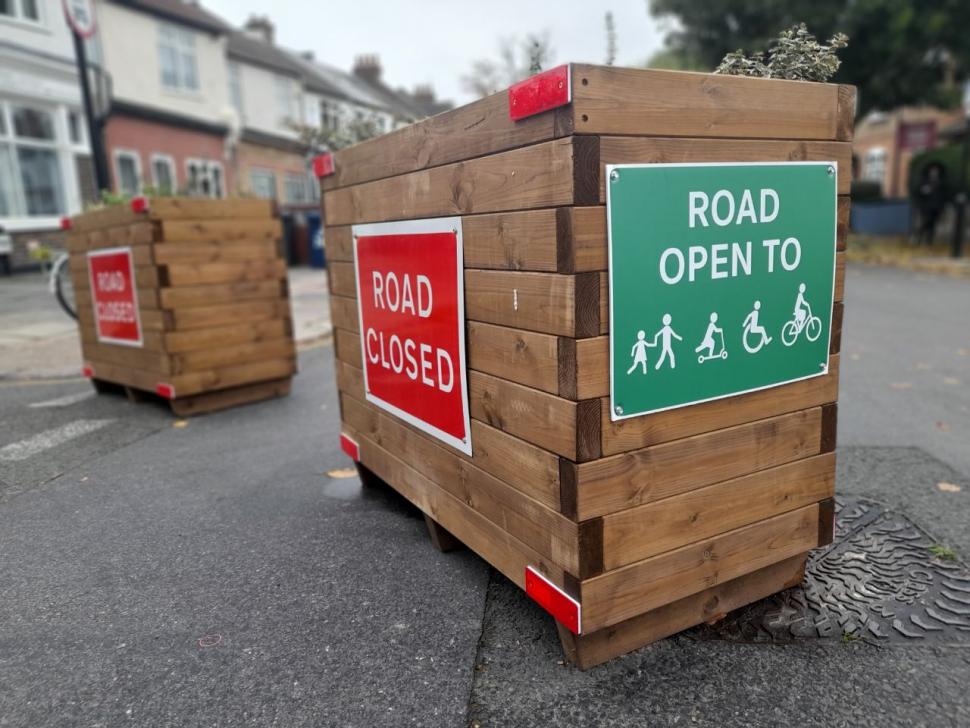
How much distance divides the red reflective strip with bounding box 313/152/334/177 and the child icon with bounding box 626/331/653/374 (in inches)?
81.9

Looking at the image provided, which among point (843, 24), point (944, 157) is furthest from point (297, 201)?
point (944, 157)

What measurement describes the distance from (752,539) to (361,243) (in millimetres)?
2072

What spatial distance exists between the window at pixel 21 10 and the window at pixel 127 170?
3773 millimetres

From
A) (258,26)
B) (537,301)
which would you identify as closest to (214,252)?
(537,301)

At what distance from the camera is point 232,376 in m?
5.65

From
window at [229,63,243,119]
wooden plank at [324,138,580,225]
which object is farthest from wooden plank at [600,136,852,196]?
window at [229,63,243,119]

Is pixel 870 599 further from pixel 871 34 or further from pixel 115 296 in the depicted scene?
pixel 871 34

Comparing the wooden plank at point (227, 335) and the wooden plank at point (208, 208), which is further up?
the wooden plank at point (208, 208)

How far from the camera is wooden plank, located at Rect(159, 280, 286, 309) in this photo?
207 inches

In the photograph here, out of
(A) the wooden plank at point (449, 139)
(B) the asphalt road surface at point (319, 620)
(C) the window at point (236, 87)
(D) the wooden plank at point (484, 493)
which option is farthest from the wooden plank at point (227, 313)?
(C) the window at point (236, 87)

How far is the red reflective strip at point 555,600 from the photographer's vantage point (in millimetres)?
2105

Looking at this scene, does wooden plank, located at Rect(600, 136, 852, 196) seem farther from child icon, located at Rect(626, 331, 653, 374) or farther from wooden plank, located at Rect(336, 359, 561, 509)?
wooden plank, located at Rect(336, 359, 561, 509)

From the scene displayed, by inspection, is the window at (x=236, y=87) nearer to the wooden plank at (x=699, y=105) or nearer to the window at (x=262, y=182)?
the window at (x=262, y=182)

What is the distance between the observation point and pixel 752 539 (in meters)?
2.43
